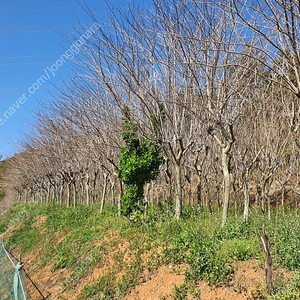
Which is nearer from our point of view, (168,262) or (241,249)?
(241,249)

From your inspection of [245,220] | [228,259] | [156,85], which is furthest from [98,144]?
[228,259]

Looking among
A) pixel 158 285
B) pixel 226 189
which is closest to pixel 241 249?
pixel 158 285

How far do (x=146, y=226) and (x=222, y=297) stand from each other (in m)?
3.94

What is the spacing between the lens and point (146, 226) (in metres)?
8.28

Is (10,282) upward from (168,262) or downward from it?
downward

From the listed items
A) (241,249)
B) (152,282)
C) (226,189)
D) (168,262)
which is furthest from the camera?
(226,189)

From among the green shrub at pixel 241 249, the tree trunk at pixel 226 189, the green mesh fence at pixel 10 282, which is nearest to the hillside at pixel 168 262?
the green shrub at pixel 241 249

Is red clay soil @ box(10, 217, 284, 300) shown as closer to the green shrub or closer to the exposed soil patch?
the exposed soil patch

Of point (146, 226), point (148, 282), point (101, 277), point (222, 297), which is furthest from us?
point (146, 226)

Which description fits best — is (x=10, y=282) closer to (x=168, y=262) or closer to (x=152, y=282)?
(x=152, y=282)

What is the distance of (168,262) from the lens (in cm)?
600

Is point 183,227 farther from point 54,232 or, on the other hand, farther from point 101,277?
point 54,232

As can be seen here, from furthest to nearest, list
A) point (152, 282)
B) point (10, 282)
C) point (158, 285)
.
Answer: point (10, 282), point (152, 282), point (158, 285)

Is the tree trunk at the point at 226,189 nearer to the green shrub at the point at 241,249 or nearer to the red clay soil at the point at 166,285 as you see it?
the green shrub at the point at 241,249
